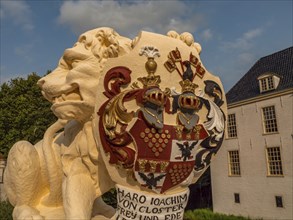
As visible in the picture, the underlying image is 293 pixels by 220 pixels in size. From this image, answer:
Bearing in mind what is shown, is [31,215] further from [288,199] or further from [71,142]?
[288,199]

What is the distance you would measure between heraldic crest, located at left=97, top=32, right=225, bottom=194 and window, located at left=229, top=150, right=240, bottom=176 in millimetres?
16989

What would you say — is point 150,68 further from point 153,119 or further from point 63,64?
point 63,64

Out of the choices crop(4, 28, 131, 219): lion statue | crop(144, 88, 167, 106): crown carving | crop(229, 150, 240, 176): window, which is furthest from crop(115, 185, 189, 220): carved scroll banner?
crop(229, 150, 240, 176): window

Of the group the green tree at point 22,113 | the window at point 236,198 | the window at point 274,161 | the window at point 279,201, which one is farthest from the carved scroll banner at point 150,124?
the window at point 236,198

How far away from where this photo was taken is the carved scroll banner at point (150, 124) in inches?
96.8

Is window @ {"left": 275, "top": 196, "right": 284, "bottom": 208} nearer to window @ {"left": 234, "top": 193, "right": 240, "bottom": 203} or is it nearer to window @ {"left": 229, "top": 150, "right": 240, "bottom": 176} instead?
window @ {"left": 234, "top": 193, "right": 240, "bottom": 203}

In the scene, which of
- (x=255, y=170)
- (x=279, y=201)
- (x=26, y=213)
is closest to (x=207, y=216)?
(x=255, y=170)

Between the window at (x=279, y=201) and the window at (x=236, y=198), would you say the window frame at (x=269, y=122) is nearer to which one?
the window at (x=279, y=201)

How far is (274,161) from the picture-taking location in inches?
645

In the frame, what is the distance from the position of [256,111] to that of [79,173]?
640 inches

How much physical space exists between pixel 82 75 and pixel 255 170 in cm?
1645

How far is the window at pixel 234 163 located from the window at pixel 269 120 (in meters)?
2.61

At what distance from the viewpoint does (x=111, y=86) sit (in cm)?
250

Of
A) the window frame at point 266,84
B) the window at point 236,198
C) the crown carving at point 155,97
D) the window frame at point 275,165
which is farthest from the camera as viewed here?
the window at point 236,198
